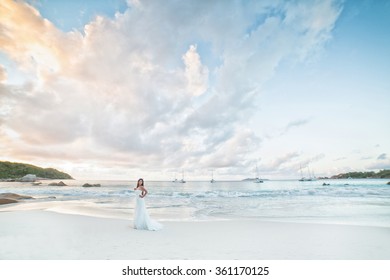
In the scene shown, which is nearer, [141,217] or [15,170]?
[141,217]

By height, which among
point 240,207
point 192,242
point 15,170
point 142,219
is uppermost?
point 15,170

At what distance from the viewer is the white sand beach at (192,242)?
18.8 ft

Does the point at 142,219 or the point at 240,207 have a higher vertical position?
the point at 142,219

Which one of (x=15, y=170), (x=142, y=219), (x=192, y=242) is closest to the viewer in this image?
(x=192, y=242)

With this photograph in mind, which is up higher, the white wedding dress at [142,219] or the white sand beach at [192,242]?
the white wedding dress at [142,219]

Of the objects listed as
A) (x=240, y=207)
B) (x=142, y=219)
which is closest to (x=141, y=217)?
(x=142, y=219)

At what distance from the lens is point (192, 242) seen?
6875mm

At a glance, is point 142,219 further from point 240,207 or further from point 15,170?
point 15,170

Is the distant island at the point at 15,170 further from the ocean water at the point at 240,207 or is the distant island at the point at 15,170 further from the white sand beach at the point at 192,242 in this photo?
the white sand beach at the point at 192,242

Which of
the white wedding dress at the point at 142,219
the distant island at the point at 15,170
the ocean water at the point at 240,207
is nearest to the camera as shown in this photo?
the white wedding dress at the point at 142,219

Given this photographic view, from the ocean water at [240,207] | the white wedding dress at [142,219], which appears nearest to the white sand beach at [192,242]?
the white wedding dress at [142,219]

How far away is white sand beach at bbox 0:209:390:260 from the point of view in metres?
5.73

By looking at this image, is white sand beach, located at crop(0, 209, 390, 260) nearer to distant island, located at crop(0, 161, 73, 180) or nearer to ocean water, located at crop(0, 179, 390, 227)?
ocean water, located at crop(0, 179, 390, 227)
